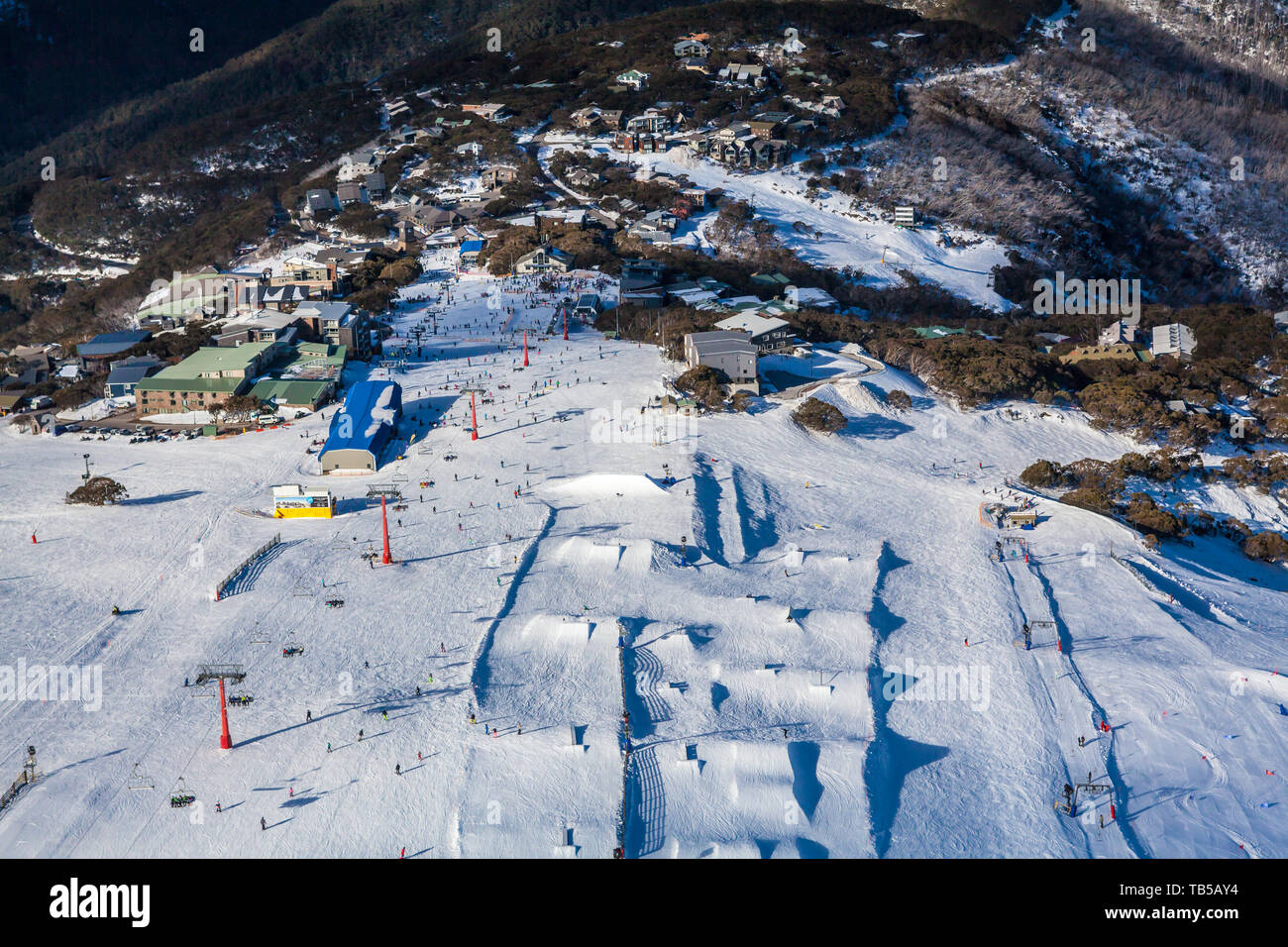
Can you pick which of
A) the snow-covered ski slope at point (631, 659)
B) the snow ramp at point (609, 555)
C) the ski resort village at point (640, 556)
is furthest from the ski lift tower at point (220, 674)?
the snow ramp at point (609, 555)

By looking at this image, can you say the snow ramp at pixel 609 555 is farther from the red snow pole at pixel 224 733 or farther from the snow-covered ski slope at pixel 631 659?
the red snow pole at pixel 224 733

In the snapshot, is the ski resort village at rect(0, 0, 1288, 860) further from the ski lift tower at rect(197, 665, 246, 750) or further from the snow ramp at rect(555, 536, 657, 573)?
the ski lift tower at rect(197, 665, 246, 750)

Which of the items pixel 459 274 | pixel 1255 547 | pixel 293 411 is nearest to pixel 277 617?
pixel 293 411

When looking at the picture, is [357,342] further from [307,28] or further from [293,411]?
[307,28]

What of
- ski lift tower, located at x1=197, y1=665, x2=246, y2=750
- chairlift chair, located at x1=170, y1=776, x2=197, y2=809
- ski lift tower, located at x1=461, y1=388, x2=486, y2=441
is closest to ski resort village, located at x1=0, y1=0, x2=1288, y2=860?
chairlift chair, located at x1=170, y1=776, x2=197, y2=809

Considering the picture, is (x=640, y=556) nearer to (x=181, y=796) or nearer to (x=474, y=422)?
(x=474, y=422)
